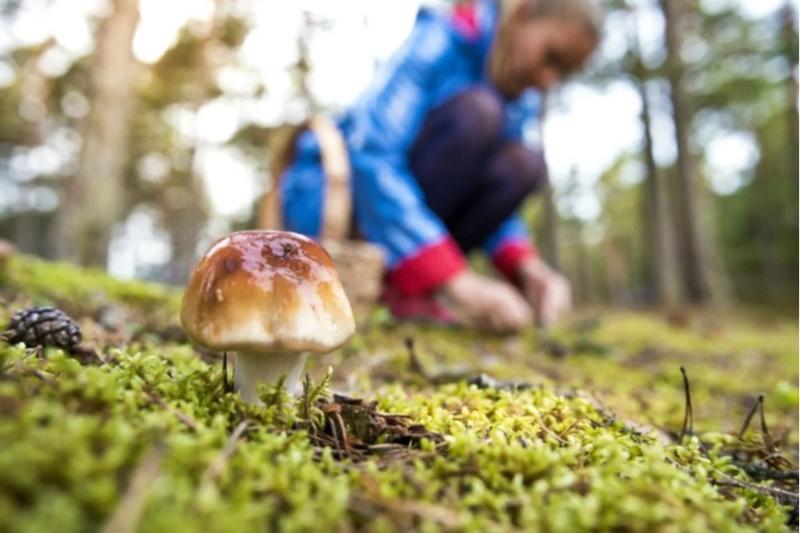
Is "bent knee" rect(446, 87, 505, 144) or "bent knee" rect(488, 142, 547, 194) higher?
"bent knee" rect(446, 87, 505, 144)

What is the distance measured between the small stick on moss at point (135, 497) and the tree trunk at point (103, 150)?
18.1 feet

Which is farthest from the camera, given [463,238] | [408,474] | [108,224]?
[108,224]

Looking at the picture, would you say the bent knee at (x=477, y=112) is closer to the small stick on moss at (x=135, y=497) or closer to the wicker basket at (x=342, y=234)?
the wicker basket at (x=342, y=234)

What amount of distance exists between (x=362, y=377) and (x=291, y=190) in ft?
7.18

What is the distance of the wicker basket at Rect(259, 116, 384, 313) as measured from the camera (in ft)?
10.5

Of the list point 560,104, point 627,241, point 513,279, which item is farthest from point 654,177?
point 627,241

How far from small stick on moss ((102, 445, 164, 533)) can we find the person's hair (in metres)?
3.29

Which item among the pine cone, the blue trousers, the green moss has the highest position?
the blue trousers

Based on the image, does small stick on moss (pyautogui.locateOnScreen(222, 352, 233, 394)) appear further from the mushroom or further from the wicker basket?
the wicker basket

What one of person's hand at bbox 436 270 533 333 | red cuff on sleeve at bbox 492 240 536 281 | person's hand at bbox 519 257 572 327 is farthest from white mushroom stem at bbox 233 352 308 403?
red cuff on sleeve at bbox 492 240 536 281

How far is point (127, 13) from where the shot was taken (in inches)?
243

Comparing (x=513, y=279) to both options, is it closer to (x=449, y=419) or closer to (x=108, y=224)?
(x=449, y=419)

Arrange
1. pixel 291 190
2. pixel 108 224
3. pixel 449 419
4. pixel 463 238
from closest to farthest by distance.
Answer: pixel 449 419 < pixel 291 190 < pixel 463 238 < pixel 108 224

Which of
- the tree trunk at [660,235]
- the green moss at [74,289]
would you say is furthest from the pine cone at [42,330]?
the tree trunk at [660,235]
